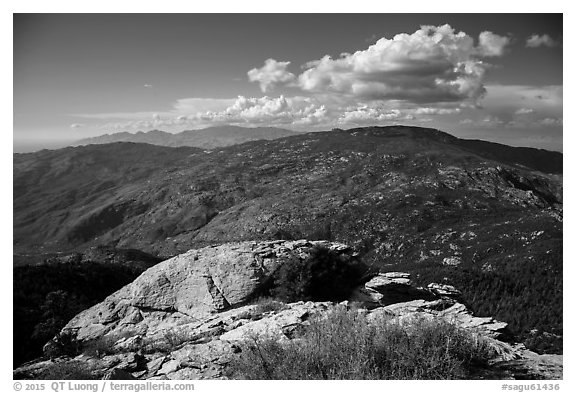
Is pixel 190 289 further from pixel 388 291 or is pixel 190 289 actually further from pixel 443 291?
pixel 443 291

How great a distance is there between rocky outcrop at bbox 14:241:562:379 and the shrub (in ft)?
1.32

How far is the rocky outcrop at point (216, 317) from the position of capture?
25.8ft

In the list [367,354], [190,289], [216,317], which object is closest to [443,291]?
[216,317]

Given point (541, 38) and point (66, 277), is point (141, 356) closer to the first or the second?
point (541, 38)

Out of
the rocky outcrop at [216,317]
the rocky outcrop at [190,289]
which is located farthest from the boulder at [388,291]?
the rocky outcrop at [190,289]

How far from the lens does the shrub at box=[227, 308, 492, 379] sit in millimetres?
6652

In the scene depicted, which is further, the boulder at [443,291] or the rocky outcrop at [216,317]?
the boulder at [443,291]

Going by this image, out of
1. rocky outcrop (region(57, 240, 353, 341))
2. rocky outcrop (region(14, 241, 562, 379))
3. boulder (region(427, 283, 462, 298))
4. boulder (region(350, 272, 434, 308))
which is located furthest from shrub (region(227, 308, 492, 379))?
boulder (region(427, 283, 462, 298))

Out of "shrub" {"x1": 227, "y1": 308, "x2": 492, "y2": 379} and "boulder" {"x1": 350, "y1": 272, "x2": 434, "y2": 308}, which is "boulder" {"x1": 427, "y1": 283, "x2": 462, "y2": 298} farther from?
"shrub" {"x1": 227, "y1": 308, "x2": 492, "y2": 379}

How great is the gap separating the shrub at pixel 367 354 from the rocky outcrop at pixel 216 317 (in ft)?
1.32

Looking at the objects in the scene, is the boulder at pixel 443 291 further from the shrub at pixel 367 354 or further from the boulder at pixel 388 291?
the shrub at pixel 367 354

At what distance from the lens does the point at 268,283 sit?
40.0 feet
